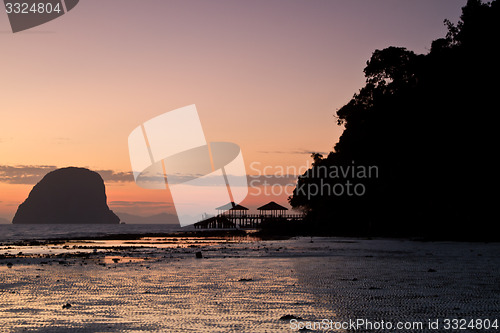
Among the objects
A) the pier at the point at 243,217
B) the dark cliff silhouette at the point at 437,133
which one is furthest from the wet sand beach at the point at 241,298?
the pier at the point at 243,217

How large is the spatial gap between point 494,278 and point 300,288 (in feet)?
16.6

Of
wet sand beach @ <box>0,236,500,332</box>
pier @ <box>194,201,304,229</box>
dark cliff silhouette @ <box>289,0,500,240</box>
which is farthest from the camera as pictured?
pier @ <box>194,201,304,229</box>

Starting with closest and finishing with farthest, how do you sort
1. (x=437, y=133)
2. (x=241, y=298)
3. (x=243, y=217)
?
(x=241, y=298) < (x=437, y=133) < (x=243, y=217)

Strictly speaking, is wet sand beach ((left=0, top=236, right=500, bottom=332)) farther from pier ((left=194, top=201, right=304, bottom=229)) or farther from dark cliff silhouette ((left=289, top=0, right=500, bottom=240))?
pier ((left=194, top=201, right=304, bottom=229))

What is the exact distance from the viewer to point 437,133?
37438 millimetres

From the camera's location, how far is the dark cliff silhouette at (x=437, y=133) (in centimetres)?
3550

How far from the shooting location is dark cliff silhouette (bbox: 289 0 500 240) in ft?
116

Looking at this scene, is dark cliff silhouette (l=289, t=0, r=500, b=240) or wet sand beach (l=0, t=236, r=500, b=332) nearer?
wet sand beach (l=0, t=236, r=500, b=332)

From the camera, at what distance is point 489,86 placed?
35219 mm

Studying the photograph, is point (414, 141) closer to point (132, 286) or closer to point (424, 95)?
point (424, 95)

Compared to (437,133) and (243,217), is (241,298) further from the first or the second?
(243,217)

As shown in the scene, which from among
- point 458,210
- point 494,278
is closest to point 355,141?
point 458,210

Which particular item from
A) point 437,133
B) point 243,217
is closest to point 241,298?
point 437,133

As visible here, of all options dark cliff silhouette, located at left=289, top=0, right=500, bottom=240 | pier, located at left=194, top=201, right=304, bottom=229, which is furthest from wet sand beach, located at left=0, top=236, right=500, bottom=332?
pier, located at left=194, top=201, right=304, bottom=229
